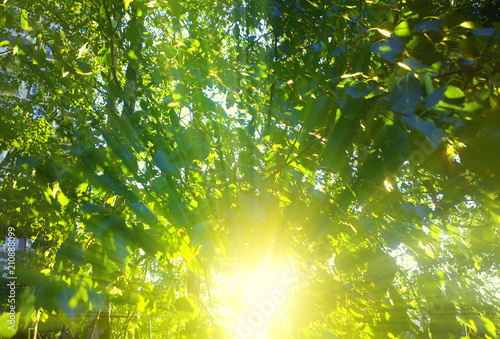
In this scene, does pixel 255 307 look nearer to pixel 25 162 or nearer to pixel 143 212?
pixel 143 212

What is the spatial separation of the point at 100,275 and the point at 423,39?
1.74 meters

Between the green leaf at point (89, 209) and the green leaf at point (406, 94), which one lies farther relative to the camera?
the green leaf at point (89, 209)

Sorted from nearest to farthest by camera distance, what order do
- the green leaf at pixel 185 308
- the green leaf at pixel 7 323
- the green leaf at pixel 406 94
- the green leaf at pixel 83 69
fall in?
the green leaf at pixel 406 94
the green leaf at pixel 7 323
the green leaf at pixel 185 308
the green leaf at pixel 83 69

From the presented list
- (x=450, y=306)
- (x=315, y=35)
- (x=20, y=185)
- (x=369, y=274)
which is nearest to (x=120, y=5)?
(x=20, y=185)

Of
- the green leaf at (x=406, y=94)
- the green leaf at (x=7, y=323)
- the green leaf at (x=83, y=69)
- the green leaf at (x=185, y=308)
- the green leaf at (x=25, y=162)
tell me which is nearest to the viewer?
the green leaf at (x=406, y=94)

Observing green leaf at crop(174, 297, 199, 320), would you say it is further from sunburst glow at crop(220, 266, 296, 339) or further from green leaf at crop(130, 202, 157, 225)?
green leaf at crop(130, 202, 157, 225)

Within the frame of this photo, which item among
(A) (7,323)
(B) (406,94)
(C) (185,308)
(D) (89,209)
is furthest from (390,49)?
(A) (7,323)

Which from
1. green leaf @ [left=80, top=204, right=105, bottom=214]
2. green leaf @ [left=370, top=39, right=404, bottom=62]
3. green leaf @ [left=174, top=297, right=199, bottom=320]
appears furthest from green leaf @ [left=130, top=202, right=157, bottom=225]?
green leaf @ [left=370, top=39, right=404, bottom=62]

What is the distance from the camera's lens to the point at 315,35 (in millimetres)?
3111

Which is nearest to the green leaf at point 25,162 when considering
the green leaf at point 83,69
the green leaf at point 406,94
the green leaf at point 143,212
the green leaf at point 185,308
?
the green leaf at point 143,212

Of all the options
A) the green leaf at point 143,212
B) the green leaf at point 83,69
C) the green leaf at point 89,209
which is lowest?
the green leaf at point 143,212

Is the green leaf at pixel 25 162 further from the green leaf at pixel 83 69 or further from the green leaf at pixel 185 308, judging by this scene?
the green leaf at pixel 185 308

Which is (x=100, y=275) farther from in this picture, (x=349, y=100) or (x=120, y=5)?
(x=120, y=5)

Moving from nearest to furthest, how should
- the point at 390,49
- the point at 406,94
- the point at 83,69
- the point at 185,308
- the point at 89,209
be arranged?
1. the point at 406,94
2. the point at 390,49
3. the point at 89,209
4. the point at 185,308
5. the point at 83,69
